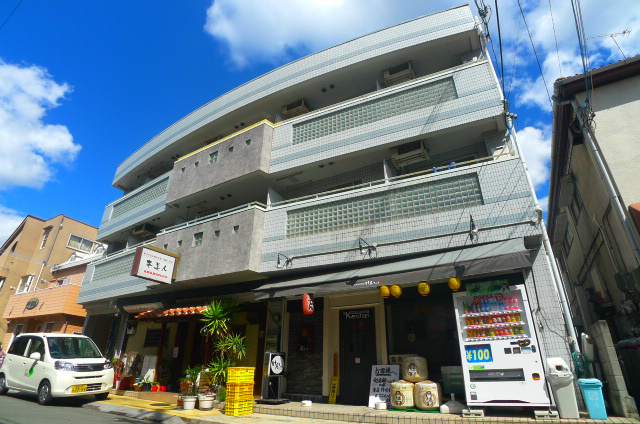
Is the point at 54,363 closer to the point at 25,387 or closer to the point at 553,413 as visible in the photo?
the point at 25,387

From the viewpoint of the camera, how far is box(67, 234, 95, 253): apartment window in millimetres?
32438

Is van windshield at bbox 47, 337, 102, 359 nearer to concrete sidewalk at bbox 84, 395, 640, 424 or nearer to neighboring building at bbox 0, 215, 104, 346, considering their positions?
concrete sidewalk at bbox 84, 395, 640, 424

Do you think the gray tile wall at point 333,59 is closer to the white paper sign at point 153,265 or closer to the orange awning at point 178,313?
the white paper sign at point 153,265

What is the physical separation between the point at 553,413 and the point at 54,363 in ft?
42.3

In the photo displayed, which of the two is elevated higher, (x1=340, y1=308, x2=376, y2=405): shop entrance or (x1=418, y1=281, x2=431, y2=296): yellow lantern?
(x1=418, y1=281, x2=431, y2=296): yellow lantern

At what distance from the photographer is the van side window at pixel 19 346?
36.7 ft

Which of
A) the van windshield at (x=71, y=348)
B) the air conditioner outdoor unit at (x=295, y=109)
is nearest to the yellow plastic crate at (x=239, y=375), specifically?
the van windshield at (x=71, y=348)

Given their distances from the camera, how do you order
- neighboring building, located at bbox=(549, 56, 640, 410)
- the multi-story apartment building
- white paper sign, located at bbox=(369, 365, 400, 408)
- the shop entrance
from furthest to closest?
the shop entrance
white paper sign, located at bbox=(369, 365, 400, 408)
the multi-story apartment building
neighboring building, located at bbox=(549, 56, 640, 410)

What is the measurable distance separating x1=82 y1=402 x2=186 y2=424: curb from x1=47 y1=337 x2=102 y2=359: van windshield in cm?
154

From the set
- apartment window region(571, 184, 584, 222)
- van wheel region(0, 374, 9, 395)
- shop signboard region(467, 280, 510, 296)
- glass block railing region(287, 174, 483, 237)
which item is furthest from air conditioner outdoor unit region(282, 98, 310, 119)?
van wheel region(0, 374, 9, 395)

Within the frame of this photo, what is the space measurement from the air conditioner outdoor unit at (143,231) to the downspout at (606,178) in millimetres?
20829

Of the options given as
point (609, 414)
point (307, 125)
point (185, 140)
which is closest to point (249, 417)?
point (609, 414)

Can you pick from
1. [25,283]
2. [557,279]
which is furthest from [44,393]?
[25,283]

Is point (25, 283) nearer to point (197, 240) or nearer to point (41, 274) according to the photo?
point (41, 274)
